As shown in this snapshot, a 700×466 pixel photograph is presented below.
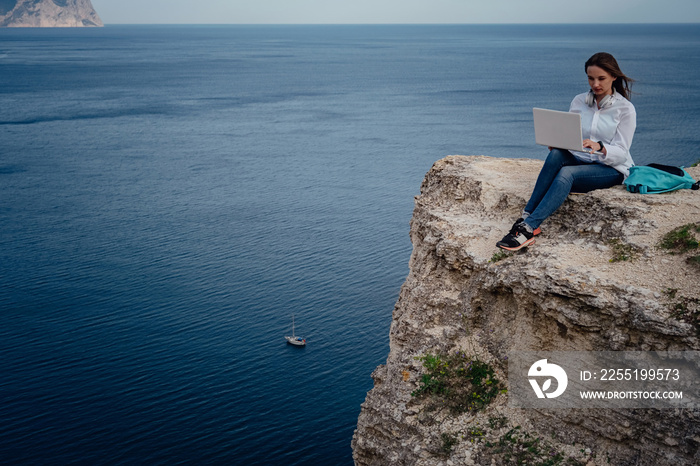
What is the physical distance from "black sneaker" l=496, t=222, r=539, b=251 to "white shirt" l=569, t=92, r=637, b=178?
1872 millimetres

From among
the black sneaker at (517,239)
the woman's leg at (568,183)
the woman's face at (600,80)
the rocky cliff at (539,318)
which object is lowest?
the rocky cliff at (539,318)

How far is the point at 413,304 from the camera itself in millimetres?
14898

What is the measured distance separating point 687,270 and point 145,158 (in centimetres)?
7771

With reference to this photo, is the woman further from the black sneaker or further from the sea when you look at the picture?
the sea

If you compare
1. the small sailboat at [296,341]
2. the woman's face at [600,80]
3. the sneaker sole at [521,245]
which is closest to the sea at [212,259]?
the small sailboat at [296,341]

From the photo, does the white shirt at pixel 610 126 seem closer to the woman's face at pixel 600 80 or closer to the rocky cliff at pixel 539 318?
the woman's face at pixel 600 80

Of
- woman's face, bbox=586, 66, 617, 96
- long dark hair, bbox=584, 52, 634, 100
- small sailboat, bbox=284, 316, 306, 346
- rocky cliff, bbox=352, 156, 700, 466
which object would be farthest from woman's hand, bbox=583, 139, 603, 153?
small sailboat, bbox=284, 316, 306, 346

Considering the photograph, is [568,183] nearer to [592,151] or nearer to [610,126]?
[592,151]

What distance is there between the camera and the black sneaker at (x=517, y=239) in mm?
12797

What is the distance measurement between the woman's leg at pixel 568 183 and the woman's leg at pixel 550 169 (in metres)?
0.08

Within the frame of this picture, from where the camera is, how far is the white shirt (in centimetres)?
1245

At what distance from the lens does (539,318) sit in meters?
12.4

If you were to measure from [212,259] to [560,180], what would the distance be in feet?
135

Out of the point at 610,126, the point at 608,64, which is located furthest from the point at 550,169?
the point at 608,64
